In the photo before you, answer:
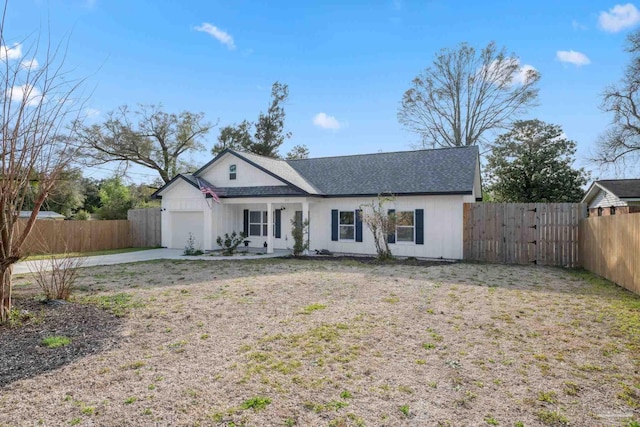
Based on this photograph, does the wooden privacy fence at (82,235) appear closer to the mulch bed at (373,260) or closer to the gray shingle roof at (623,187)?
the mulch bed at (373,260)

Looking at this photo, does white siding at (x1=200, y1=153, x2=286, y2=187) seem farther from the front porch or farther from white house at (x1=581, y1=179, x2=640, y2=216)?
white house at (x1=581, y1=179, x2=640, y2=216)

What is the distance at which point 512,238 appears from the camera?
13734 millimetres

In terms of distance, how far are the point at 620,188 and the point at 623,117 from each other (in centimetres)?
954

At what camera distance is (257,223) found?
1903cm

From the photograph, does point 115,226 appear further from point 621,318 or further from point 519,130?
point 519,130

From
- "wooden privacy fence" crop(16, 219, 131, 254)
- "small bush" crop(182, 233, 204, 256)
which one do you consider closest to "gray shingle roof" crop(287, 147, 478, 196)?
"small bush" crop(182, 233, 204, 256)

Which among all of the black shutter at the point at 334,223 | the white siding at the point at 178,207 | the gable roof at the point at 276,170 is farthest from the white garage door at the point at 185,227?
the black shutter at the point at 334,223

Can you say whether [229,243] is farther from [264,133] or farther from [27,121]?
[264,133]

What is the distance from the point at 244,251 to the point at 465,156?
11.0 meters

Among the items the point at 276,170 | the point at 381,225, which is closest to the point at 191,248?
the point at 276,170

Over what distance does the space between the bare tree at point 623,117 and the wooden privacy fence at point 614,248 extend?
1644 centimetres

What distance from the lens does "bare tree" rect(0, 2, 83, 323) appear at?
16.8 ft

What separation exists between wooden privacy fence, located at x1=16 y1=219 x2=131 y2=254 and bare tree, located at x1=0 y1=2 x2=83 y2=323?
1260cm

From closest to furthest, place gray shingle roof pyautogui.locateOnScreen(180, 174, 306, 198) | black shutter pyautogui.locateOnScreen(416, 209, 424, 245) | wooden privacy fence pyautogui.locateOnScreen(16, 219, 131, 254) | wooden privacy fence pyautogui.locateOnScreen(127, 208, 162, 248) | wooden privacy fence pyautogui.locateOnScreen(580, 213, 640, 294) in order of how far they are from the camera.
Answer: wooden privacy fence pyautogui.locateOnScreen(580, 213, 640, 294), black shutter pyautogui.locateOnScreen(416, 209, 424, 245), gray shingle roof pyautogui.locateOnScreen(180, 174, 306, 198), wooden privacy fence pyautogui.locateOnScreen(16, 219, 131, 254), wooden privacy fence pyautogui.locateOnScreen(127, 208, 162, 248)
